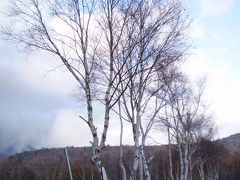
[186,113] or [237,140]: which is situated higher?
[237,140]

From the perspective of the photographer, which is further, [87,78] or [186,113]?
[186,113]

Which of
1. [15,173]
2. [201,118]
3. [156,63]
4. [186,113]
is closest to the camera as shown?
[156,63]

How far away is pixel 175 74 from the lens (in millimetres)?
16891

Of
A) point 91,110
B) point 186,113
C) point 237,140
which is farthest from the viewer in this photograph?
point 237,140

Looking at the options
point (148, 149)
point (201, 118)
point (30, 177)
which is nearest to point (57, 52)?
point (201, 118)

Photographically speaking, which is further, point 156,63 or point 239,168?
point 239,168

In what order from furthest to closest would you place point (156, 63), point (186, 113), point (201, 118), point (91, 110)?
point (201, 118) < point (186, 113) < point (156, 63) < point (91, 110)

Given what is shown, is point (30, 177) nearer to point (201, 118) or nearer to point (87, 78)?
point (201, 118)

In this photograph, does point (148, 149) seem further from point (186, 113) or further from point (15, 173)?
point (186, 113)

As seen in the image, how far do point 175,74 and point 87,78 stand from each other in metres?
5.94

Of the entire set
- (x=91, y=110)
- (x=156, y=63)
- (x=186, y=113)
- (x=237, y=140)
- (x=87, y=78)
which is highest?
(x=237, y=140)

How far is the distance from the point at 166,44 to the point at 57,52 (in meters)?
3.60

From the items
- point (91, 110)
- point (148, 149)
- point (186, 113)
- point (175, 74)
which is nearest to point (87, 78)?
point (91, 110)

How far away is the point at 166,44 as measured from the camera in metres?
13.3
